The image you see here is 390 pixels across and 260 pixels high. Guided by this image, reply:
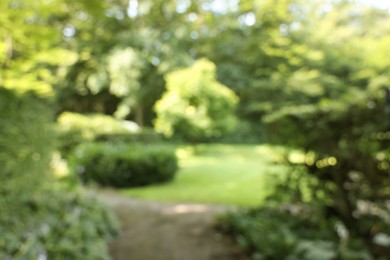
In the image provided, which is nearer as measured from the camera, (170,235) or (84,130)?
(170,235)

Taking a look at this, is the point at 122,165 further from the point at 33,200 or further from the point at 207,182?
the point at 33,200

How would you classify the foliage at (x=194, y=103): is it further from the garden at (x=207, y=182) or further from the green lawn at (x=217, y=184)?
the garden at (x=207, y=182)

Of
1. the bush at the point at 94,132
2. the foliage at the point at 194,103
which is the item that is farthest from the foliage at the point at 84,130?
the foliage at the point at 194,103

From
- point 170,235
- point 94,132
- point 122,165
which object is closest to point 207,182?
point 122,165

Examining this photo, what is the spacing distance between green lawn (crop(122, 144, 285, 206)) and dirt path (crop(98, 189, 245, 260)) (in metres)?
1.08

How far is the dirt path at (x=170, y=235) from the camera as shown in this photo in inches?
196

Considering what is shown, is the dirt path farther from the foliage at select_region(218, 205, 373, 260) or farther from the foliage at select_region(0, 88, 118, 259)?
the foliage at select_region(0, 88, 118, 259)

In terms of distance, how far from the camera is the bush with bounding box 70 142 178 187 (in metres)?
10.3

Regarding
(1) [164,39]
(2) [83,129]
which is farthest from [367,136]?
(1) [164,39]

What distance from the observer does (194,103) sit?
15555 millimetres

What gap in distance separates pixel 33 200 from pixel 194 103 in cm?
1161

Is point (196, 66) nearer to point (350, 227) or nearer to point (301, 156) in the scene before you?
point (301, 156)

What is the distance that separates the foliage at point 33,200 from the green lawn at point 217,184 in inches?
112

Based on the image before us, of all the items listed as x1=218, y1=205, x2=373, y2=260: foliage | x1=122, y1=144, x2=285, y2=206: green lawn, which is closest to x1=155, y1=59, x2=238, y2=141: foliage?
x1=122, y1=144, x2=285, y2=206: green lawn
